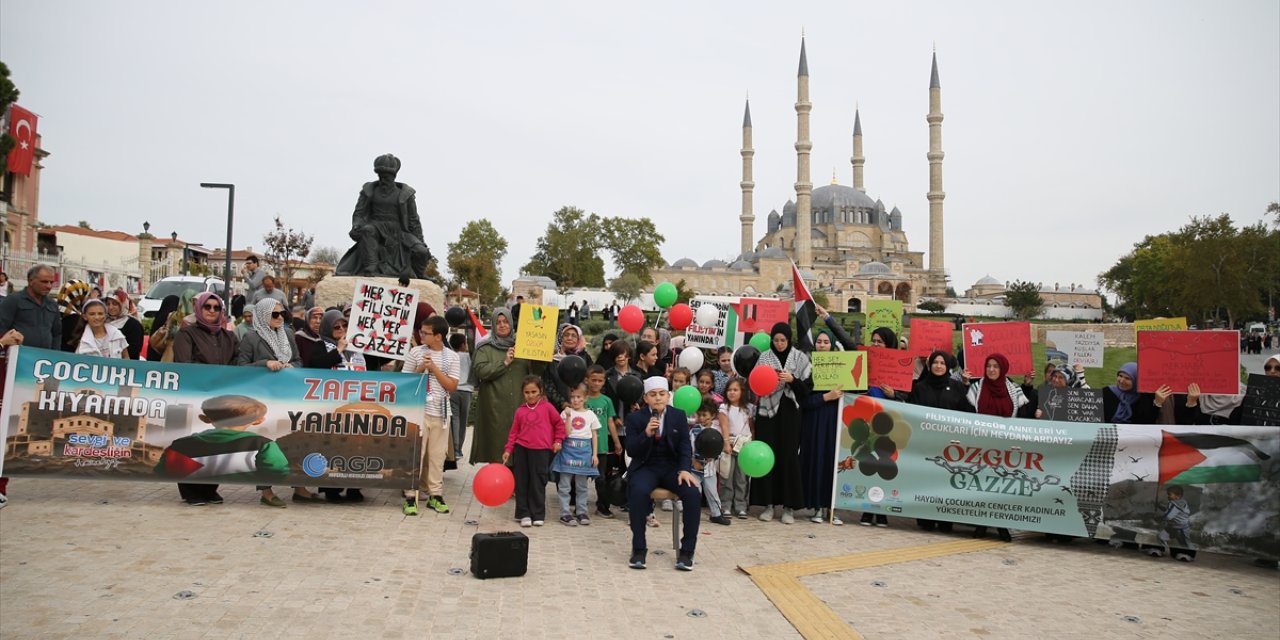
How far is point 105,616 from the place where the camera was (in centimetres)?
434

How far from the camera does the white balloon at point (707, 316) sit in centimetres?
940

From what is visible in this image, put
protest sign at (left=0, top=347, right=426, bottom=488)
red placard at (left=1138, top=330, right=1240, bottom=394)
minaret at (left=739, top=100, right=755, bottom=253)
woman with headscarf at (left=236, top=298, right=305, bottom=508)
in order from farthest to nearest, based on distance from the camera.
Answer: minaret at (left=739, top=100, right=755, bottom=253)
woman with headscarf at (left=236, top=298, right=305, bottom=508)
red placard at (left=1138, top=330, right=1240, bottom=394)
protest sign at (left=0, top=347, right=426, bottom=488)

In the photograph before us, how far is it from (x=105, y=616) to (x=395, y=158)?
8.03 m

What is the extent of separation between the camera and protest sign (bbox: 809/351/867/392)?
24.6 feet

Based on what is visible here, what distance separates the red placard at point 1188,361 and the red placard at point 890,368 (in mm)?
1814

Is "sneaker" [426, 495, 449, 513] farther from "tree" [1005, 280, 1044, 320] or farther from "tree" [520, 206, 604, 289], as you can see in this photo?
"tree" [1005, 280, 1044, 320]

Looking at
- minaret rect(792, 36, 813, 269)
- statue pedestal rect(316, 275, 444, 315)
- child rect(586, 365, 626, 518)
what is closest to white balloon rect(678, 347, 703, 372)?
child rect(586, 365, 626, 518)

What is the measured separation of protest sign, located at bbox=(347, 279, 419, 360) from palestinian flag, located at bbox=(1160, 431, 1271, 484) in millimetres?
6136

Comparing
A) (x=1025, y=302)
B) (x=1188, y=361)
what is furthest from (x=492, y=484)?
(x=1025, y=302)

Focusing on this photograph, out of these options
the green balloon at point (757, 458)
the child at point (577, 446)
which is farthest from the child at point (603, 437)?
the green balloon at point (757, 458)

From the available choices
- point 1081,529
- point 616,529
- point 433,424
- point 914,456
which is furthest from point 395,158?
point 1081,529

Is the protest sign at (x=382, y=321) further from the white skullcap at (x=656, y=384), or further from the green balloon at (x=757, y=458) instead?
the green balloon at (x=757, y=458)

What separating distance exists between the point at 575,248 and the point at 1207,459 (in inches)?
2874

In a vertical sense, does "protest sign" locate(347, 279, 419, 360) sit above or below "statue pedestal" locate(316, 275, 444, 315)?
below
